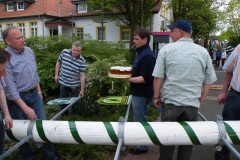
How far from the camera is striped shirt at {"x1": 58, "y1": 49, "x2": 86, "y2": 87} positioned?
4.56 meters

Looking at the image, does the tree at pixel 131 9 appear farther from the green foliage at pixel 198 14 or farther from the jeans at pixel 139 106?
the jeans at pixel 139 106

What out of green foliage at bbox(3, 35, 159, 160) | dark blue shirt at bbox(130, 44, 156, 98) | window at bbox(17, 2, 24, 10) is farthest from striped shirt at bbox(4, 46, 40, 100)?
window at bbox(17, 2, 24, 10)

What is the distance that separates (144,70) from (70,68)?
76.4 inches

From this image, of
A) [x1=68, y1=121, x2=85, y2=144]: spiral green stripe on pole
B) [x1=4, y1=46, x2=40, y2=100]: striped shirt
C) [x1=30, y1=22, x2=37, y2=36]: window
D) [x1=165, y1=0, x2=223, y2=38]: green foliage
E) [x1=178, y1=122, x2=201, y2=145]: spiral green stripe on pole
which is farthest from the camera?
[x1=30, y1=22, x2=37, y2=36]: window

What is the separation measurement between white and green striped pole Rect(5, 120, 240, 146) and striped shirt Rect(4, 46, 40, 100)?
0.45 m

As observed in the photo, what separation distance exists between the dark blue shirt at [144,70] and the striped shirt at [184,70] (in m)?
0.57

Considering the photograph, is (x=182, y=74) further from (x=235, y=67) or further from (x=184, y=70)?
(x=235, y=67)

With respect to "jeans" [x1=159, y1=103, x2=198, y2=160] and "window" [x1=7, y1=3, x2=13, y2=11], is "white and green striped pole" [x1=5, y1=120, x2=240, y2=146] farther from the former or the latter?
"window" [x1=7, y1=3, x2=13, y2=11]

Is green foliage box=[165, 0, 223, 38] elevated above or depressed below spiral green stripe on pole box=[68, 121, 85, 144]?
above

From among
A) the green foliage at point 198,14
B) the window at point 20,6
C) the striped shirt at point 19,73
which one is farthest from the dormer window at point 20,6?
the striped shirt at point 19,73

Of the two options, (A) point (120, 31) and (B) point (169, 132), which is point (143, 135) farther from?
(A) point (120, 31)

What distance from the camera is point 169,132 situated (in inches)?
94.9

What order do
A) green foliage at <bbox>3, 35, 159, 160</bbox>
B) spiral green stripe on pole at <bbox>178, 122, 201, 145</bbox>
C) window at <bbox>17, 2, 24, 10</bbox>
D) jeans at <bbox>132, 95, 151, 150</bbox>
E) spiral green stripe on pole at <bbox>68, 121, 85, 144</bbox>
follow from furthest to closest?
1. window at <bbox>17, 2, 24, 10</bbox>
2. green foliage at <bbox>3, 35, 159, 160</bbox>
3. jeans at <bbox>132, 95, 151, 150</bbox>
4. spiral green stripe on pole at <bbox>68, 121, 85, 144</bbox>
5. spiral green stripe on pole at <bbox>178, 122, 201, 145</bbox>

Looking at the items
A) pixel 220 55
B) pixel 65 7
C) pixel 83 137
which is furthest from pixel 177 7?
pixel 83 137
